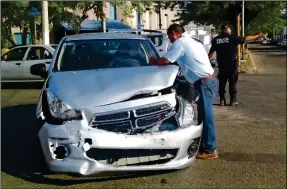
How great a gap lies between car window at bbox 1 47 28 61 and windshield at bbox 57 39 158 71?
779cm

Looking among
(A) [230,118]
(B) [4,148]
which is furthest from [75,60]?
(A) [230,118]

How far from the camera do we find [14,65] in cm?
1317

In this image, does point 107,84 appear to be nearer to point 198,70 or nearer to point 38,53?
point 198,70

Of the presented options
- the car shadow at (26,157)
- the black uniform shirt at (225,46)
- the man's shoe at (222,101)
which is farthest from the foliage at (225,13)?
the car shadow at (26,157)

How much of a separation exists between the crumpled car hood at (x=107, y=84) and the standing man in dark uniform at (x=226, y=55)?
3602 mm

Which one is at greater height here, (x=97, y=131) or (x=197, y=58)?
(x=197, y=58)

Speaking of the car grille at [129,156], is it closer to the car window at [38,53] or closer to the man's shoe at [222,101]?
the man's shoe at [222,101]

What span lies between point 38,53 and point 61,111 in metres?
9.15

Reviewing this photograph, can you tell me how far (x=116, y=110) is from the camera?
4273 millimetres

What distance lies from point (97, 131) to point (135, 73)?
3.08ft

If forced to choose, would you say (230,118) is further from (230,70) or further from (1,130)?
(1,130)

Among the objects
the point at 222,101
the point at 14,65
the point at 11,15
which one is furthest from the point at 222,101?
the point at 11,15

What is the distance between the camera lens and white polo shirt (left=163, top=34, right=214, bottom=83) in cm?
510

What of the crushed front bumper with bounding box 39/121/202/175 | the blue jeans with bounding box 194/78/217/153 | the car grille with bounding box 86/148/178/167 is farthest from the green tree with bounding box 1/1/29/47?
the car grille with bounding box 86/148/178/167
